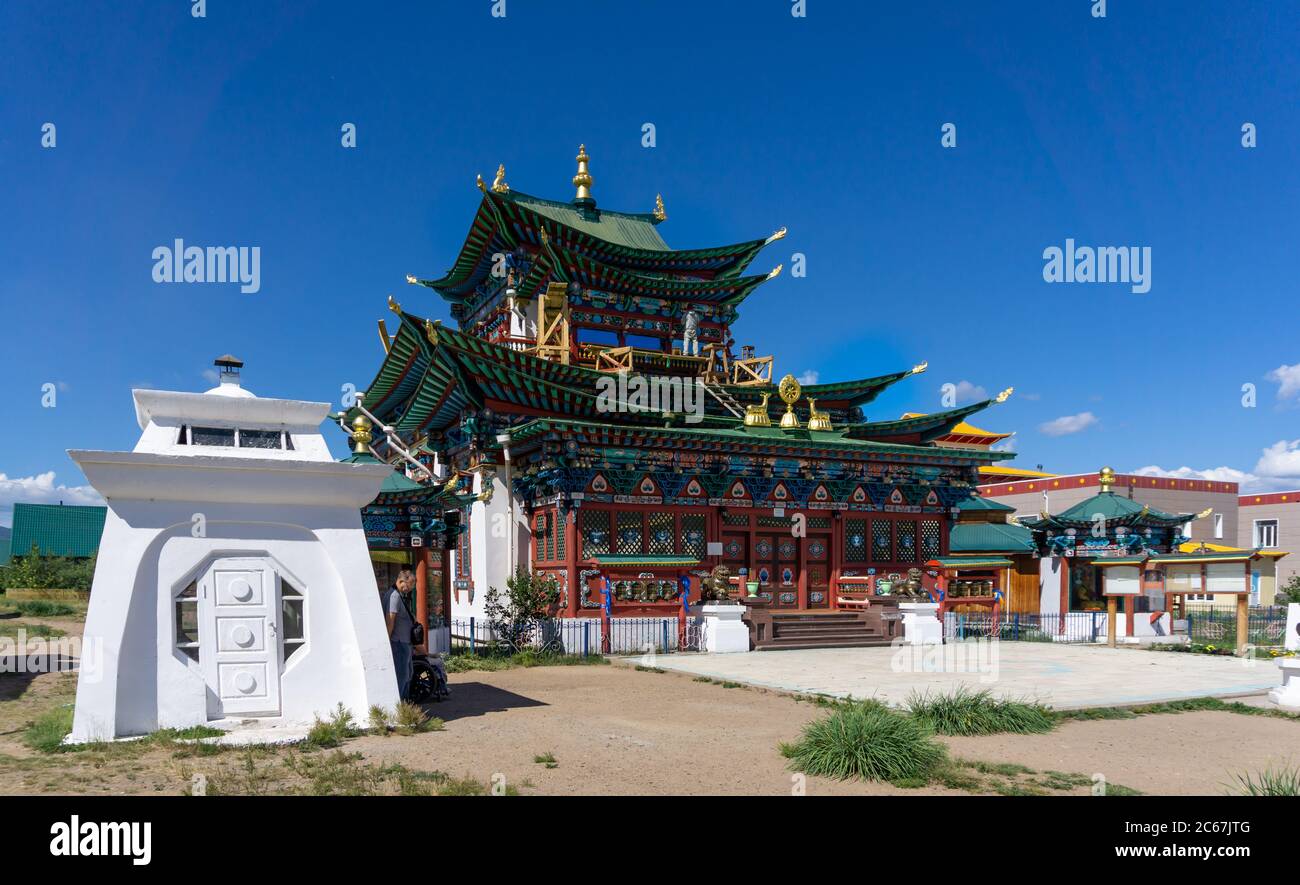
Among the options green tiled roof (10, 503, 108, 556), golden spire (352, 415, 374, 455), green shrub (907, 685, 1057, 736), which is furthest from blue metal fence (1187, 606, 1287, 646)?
green tiled roof (10, 503, 108, 556)

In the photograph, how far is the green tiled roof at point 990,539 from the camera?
2936 cm

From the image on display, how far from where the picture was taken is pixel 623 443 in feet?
73.7

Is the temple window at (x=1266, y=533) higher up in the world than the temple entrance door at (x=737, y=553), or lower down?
lower down

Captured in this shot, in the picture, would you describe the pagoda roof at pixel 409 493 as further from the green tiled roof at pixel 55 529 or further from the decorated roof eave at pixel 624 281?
the green tiled roof at pixel 55 529

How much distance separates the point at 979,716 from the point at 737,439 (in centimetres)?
1322

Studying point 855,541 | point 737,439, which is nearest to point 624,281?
point 737,439

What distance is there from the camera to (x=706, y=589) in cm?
2241

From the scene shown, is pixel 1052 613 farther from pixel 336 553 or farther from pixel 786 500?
pixel 336 553

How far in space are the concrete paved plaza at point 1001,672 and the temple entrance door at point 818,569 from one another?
3.39 m

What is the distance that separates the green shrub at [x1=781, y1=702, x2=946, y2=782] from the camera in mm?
8344

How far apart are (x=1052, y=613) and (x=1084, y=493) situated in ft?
67.4

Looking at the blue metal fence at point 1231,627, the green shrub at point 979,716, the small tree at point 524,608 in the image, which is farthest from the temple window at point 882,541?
the green shrub at point 979,716
